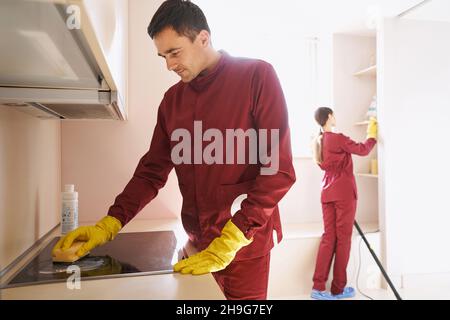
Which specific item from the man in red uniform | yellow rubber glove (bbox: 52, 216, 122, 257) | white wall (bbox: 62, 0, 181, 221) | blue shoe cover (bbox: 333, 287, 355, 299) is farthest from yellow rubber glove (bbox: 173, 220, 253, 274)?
blue shoe cover (bbox: 333, 287, 355, 299)

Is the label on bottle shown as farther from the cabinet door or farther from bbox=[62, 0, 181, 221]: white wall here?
the cabinet door

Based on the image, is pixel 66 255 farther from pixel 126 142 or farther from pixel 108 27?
pixel 126 142

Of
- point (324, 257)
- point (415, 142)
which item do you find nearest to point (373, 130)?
point (415, 142)

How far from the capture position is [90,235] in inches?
35.1

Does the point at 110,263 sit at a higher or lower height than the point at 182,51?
lower

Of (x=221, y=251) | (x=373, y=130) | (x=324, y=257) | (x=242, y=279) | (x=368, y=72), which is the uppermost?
(x=368, y=72)

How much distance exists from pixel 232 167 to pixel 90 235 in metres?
0.43

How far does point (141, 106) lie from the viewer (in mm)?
1679

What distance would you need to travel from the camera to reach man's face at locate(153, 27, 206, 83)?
81cm

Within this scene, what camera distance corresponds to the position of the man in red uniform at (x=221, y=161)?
80cm

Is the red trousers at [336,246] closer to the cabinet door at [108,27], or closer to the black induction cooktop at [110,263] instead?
the black induction cooktop at [110,263]

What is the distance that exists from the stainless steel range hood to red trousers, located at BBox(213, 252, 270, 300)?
56cm
